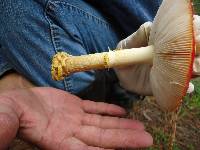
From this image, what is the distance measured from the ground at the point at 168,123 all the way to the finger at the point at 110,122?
55 cm

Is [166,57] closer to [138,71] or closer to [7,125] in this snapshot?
[138,71]

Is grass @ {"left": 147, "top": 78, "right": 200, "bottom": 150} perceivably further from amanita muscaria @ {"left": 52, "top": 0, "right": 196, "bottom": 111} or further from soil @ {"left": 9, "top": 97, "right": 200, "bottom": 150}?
amanita muscaria @ {"left": 52, "top": 0, "right": 196, "bottom": 111}

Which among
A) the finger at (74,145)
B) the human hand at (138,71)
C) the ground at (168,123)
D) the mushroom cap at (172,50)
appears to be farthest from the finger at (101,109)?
the ground at (168,123)

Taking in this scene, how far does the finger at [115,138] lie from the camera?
5.95ft

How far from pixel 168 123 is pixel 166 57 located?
3.70 ft

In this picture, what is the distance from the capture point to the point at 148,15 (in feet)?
7.71

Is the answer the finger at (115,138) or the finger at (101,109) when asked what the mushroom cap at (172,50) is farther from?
the finger at (101,109)

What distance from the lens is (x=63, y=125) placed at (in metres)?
1.88

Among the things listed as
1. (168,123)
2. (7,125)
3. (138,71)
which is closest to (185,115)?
(168,123)

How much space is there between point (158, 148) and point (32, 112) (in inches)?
34.6

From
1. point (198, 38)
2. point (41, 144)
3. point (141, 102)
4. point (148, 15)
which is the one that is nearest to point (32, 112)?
point (41, 144)

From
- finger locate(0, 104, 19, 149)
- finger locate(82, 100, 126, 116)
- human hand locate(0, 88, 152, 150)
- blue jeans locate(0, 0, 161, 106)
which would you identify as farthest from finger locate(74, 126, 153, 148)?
blue jeans locate(0, 0, 161, 106)

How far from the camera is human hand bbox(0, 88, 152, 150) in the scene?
1.78 metres

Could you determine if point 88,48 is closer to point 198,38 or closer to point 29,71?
point 29,71
